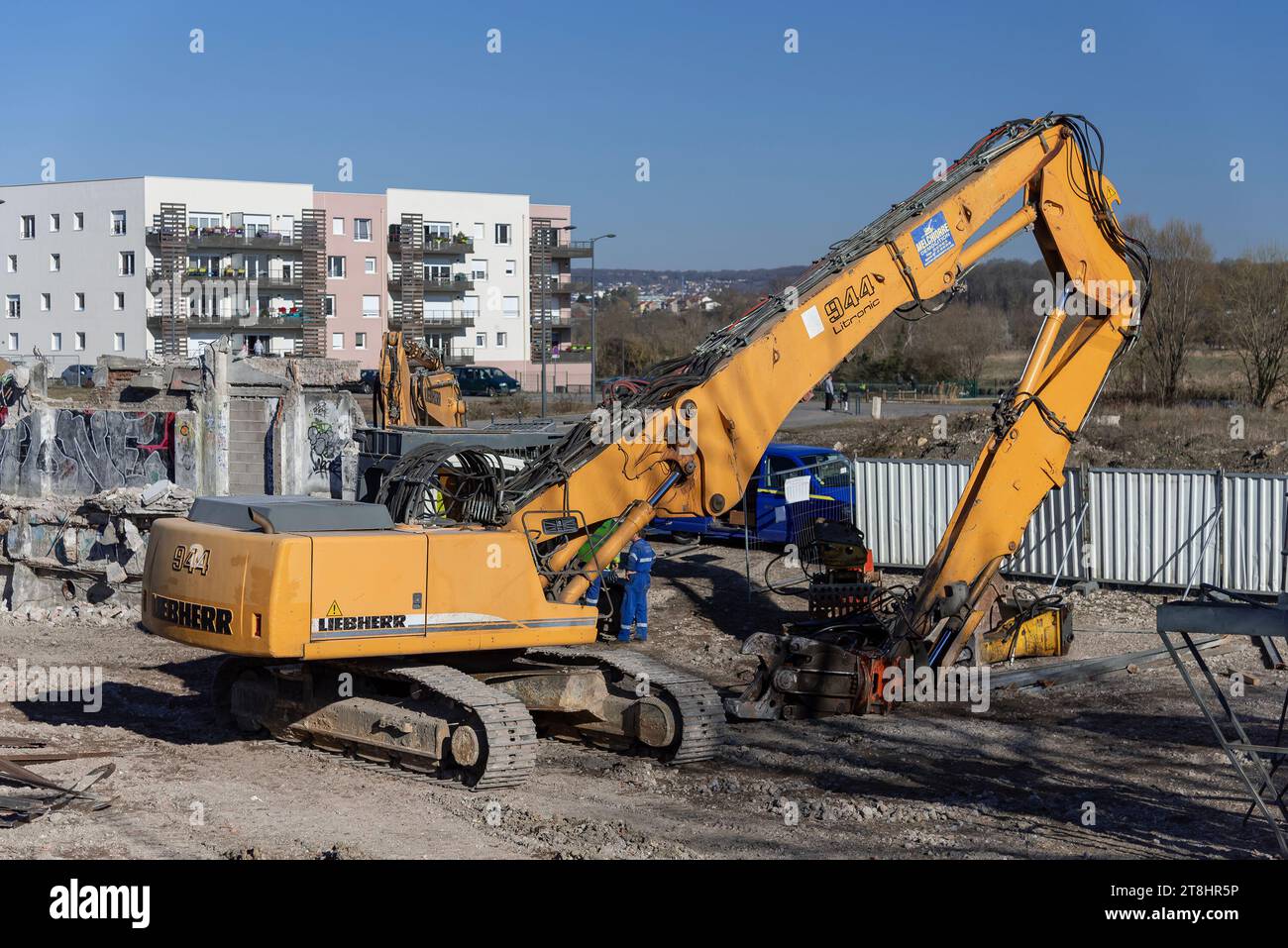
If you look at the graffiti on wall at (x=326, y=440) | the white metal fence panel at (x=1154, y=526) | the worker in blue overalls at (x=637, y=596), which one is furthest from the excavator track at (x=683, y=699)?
the graffiti on wall at (x=326, y=440)

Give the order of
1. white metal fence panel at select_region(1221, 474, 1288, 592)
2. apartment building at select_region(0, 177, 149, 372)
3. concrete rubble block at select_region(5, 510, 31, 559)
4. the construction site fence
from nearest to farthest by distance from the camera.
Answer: white metal fence panel at select_region(1221, 474, 1288, 592)
the construction site fence
concrete rubble block at select_region(5, 510, 31, 559)
apartment building at select_region(0, 177, 149, 372)

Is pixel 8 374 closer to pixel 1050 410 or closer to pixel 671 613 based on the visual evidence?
pixel 671 613

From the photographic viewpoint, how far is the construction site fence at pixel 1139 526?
1759cm

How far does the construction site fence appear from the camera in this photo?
17594 mm

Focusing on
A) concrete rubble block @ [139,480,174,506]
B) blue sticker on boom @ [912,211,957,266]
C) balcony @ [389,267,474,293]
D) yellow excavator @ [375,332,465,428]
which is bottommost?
concrete rubble block @ [139,480,174,506]

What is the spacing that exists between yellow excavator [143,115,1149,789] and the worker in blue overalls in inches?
143

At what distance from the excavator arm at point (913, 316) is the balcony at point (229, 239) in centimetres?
5869

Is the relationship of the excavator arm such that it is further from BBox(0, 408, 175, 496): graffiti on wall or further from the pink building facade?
the pink building facade

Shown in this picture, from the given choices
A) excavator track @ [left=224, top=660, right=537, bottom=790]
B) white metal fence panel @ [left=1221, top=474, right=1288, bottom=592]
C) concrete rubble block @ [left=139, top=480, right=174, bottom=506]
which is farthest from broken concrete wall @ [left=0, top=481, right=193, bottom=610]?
white metal fence panel @ [left=1221, top=474, right=1288, bottom=592]

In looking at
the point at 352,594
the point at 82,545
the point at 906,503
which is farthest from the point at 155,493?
the point at 352,594

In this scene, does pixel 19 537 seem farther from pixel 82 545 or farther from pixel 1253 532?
pixel 1253 532

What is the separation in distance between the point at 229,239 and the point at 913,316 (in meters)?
58.7

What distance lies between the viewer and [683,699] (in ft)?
35.8
